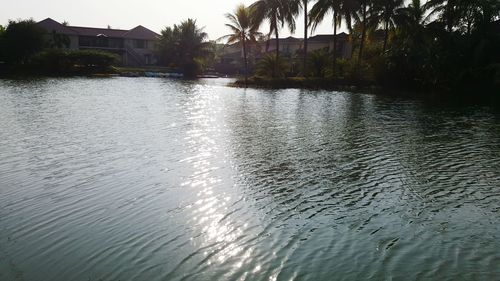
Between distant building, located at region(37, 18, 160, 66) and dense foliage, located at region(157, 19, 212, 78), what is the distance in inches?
266

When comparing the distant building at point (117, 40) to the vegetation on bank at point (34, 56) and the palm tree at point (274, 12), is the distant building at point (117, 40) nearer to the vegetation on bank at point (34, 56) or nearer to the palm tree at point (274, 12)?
the vegetation on bank at point (34, 56)

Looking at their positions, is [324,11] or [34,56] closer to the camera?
[324,11]

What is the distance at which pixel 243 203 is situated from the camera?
9.30 meters

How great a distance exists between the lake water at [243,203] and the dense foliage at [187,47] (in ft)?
183

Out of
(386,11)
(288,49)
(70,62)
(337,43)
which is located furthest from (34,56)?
(337,43)

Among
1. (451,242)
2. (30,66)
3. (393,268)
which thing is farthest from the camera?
(30,66)

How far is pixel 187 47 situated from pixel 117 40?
2067cm

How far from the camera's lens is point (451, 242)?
7.50 metres

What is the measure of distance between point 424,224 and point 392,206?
3.52ft

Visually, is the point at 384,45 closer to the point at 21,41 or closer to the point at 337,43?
the point at 337,43

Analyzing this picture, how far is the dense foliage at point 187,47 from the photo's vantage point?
73981mm

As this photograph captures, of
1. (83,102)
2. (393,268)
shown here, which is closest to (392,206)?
(393,268)

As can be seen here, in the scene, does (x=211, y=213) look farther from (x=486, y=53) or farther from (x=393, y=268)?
(x=486, y=53)

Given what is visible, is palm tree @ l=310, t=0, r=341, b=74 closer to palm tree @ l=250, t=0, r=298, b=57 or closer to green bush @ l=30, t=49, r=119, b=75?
palm tree @ l=250, t=0, r=298, b=57
